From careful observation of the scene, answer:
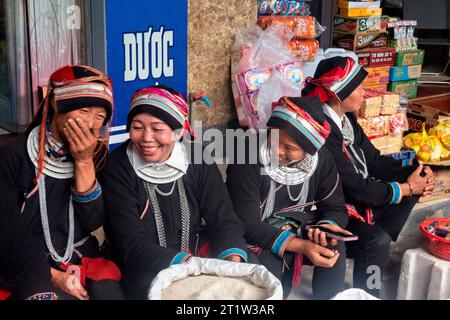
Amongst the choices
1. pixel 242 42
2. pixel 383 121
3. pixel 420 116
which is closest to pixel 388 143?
pixel 383 121

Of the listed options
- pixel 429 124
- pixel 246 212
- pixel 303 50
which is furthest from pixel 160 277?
pixel 429 124

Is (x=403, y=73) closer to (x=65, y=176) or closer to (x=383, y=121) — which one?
(x=383, y=121)

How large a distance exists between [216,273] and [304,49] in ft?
10.9

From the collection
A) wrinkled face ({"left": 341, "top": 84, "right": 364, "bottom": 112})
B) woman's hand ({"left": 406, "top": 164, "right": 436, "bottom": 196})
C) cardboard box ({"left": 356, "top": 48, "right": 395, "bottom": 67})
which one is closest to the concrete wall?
cardboard box ({"left": 356, "top": 48, "right": 395, "bottom": 67})

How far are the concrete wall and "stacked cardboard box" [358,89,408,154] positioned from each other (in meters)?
1.03

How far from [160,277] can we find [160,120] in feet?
2.35

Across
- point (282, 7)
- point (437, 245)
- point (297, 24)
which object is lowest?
point (437, 245)

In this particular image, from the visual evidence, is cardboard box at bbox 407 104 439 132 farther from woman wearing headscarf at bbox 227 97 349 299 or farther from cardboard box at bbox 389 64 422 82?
woman wearing headscarf at bbox 227 97 349 299

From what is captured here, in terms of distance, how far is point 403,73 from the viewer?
6449mm

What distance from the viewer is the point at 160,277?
2135 millimetres

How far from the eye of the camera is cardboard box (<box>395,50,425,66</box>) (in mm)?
6438

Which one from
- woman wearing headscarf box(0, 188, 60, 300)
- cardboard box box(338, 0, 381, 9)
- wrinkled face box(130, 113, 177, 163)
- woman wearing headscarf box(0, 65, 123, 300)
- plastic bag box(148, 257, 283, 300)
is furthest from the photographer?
cardboard box box(338, 0, 381, 9)

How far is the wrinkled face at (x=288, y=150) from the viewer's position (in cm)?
296
